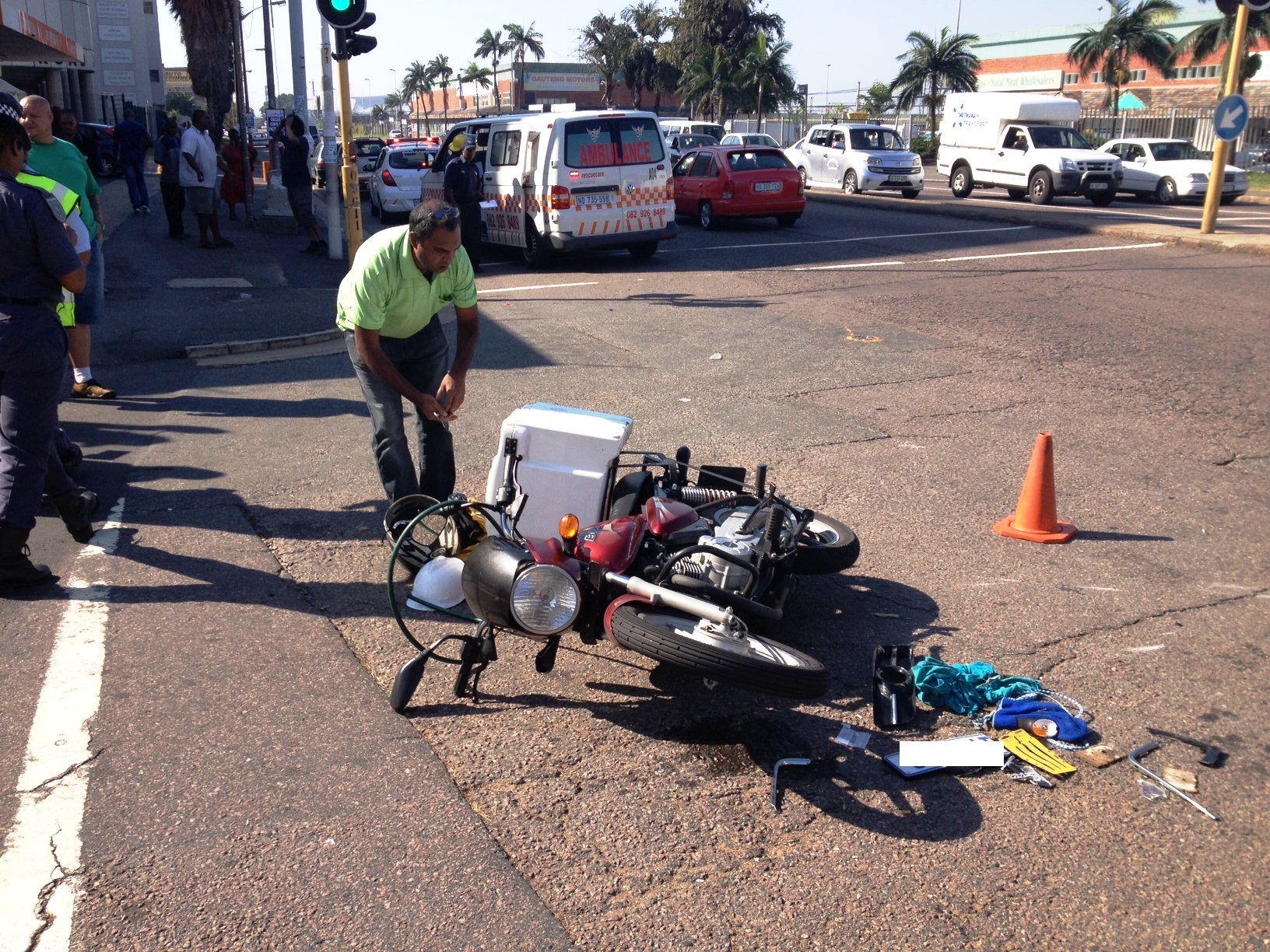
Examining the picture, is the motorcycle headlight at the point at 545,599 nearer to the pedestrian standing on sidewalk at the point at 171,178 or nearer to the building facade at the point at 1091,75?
the pedestrian standing on sidewalk at the point at 171,178

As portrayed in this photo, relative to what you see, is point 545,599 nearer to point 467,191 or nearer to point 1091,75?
point 467,191

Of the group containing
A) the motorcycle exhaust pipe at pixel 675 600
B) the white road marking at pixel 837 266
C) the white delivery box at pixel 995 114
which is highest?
the white delivery box at pixel 995 114

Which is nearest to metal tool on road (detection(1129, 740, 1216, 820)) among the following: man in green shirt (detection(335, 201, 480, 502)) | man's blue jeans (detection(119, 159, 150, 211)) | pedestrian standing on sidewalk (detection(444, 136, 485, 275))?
man in green shirt (detection(335, 201, 480, 502))

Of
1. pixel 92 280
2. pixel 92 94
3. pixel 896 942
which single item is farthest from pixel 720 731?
pixel 92 94

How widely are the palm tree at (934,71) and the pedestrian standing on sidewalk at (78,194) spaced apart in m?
50.9

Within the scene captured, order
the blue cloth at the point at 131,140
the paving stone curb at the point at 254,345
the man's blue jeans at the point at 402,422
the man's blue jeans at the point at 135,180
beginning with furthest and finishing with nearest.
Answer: the man's blue jeans at the point at 135,180 < the blue cloth at the point at 131,140 < the paving stone curb at the point at 254,345 < the man's blue jeans at the point at 402,422

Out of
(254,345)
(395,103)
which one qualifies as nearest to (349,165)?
(254,345)

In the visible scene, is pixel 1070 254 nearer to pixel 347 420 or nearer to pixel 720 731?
pixel 347 420

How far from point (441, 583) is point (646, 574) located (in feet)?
2.56

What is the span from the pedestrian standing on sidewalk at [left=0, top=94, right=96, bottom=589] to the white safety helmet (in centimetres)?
203

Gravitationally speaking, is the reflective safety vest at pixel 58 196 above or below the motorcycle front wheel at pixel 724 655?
above

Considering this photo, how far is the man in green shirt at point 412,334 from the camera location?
16.2 ft

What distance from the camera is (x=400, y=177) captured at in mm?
23297

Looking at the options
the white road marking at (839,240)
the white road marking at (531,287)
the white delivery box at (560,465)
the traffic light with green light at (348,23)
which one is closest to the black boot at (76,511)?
the white delivery box at (560,465)
